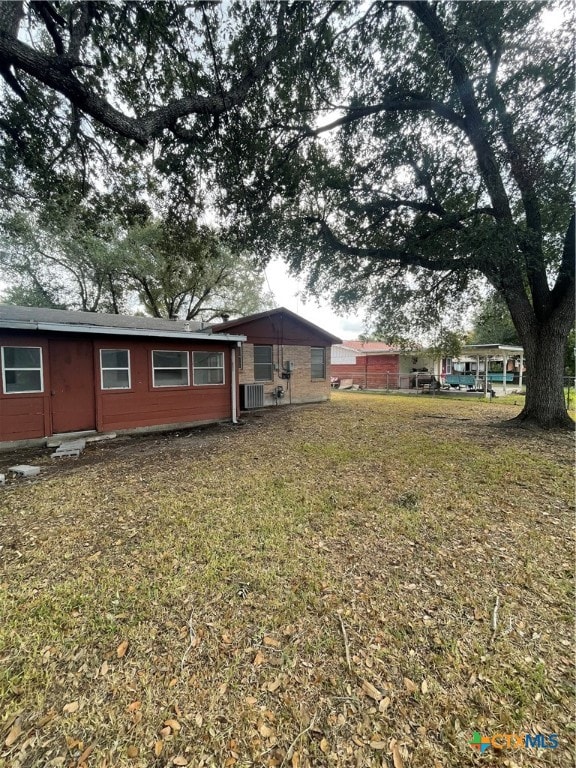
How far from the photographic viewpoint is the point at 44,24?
5.88m

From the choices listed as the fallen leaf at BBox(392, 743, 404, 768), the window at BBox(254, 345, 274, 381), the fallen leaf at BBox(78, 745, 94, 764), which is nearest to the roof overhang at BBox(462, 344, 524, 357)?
the window at BBox(254, 345, 274, 381)

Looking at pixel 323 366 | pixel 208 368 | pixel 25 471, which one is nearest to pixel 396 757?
pixel 25 471

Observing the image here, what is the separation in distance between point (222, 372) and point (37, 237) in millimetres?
14218

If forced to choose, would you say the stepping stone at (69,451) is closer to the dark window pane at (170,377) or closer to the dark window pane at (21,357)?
the dark window pane at (21,357)

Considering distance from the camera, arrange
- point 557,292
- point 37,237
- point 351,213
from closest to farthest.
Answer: point 557,292 < point 351,213 < point 37,237

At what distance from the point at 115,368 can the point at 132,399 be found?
34.4 inches

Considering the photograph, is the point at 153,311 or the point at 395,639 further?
the point at 153,311

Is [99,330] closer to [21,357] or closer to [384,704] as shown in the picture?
[21,357]


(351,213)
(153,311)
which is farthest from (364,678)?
(153,311)

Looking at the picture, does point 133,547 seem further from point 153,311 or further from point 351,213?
point 153,311

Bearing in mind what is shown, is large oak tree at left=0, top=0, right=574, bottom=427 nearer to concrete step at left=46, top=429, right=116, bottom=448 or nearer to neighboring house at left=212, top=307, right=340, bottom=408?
neighboring house at left=212, top=307, right=340, bottom=408

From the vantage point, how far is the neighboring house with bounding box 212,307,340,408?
12031 millimetres

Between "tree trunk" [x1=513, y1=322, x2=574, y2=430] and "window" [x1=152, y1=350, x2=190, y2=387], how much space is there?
352 inches

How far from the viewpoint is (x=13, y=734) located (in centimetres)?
155
